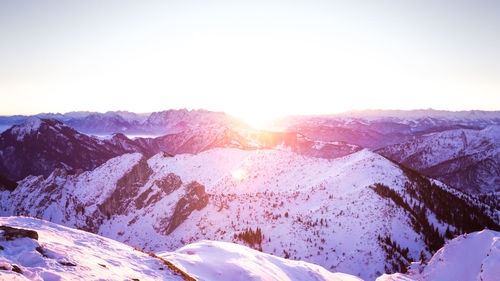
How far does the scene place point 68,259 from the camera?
11.6 m

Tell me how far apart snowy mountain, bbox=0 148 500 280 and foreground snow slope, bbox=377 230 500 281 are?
8.64 m

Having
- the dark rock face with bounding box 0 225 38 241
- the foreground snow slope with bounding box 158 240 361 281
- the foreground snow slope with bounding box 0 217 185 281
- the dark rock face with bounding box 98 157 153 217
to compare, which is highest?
the dark rock face with bounding box 0 225 38 241

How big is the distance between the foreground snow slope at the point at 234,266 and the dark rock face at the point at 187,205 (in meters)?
38.0

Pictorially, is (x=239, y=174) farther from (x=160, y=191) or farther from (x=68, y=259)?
(x=68, y=259)

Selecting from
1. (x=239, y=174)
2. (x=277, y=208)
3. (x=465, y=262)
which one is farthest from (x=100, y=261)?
(x=239, y=174)

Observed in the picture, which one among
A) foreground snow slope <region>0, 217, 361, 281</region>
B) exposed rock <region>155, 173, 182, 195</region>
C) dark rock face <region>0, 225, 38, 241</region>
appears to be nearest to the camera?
foreground snow slope <region>0, 217, 361, 281</region>

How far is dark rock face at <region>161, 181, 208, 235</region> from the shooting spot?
200 feet

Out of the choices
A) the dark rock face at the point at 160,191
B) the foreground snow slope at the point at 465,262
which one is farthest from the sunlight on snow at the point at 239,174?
the foreground snow slope at the point at 465,262

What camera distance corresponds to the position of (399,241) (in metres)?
41.3

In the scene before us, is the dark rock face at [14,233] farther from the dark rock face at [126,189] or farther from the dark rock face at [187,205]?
the dark rock face at [126,189]

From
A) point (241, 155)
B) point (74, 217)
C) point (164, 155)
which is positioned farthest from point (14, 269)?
point (241, 155)

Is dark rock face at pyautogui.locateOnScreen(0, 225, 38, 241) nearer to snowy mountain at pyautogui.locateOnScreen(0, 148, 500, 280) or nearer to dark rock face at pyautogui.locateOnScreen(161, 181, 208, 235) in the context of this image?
snowy mountain at pyautogui.locateOnScreen(0, 148, 500, 280)

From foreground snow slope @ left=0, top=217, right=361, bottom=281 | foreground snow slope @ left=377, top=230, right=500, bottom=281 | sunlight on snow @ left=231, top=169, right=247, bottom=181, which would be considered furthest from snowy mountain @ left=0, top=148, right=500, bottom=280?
foreground snow slope @ left=0, top=217, right=361, bottom=281

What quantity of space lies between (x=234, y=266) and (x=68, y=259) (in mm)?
12104
